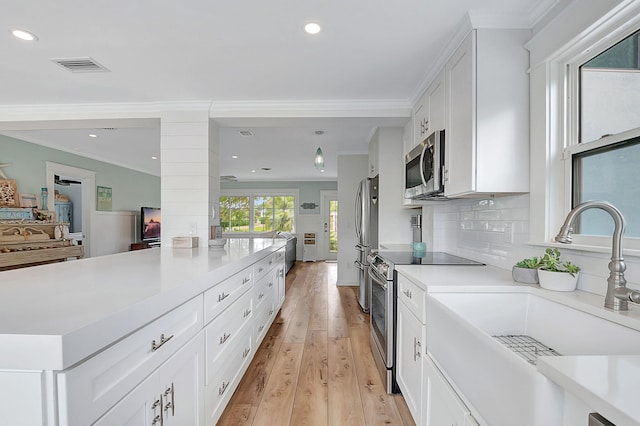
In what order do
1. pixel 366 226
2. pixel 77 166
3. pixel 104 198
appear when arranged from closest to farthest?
pixel 366 226, pixel 77 166, pixel 104 198

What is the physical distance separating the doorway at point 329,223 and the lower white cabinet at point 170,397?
787 cm

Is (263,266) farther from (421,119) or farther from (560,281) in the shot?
(560,281)

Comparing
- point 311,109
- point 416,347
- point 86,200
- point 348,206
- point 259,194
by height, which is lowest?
point 416,347

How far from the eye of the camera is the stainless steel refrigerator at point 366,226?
12.1ft

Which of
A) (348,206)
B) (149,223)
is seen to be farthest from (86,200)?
(348,206)

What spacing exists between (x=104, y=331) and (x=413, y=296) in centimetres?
144

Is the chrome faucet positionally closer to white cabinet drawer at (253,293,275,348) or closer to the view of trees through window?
white cabinet drawer at (253,293,275,348)

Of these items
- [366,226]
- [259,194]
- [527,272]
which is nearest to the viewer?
[527,272]

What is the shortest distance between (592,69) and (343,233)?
4098 mm

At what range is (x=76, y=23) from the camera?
72.4 inches

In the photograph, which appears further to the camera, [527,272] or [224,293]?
[224,293]

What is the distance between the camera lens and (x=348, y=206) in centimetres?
530

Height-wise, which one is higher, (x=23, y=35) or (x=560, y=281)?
(x=23, y=35)

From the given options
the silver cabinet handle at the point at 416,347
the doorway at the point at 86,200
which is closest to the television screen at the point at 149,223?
the doorway at the point at 86,200
